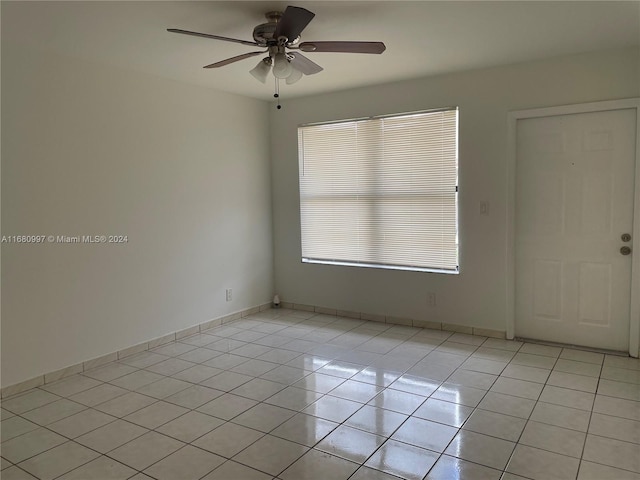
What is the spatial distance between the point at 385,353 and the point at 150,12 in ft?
9.93

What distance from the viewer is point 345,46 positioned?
106 inches

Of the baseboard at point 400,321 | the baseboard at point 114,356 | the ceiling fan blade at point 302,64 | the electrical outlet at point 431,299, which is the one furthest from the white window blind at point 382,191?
the ceiling fan blade at point 302,64

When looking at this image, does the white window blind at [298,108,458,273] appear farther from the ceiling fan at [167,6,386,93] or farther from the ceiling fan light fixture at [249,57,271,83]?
the ceiling fan light fixture at [249,57,271,83]

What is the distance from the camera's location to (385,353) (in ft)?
13.1

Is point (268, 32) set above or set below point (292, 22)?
above

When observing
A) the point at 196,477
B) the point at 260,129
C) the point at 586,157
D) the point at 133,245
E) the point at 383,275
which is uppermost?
the point at 260,129

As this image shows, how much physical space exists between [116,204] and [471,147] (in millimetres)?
3144

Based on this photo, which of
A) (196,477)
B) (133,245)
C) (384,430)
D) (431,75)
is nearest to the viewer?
(196,477)

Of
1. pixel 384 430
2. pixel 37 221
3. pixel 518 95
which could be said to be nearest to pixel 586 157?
pixel 518 95

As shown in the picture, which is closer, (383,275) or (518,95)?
(518,95)

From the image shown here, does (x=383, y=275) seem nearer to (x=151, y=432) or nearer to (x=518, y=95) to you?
(x=518, y=95)

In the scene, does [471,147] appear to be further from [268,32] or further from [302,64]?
[268,32]

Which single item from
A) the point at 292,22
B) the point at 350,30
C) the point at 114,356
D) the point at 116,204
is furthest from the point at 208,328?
the point at 292,22

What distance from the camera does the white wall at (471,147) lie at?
3.79 meters
